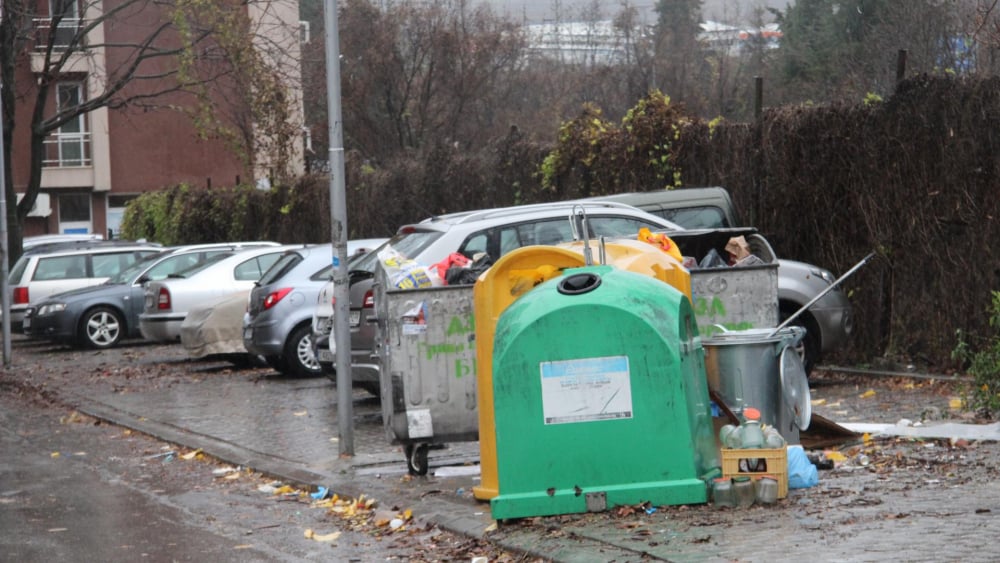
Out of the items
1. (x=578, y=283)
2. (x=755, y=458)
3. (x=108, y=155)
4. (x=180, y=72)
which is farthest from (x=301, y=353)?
(x=108, y=155)

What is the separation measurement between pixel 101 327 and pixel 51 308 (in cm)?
90

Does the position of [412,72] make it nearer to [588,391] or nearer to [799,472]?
[799,472]

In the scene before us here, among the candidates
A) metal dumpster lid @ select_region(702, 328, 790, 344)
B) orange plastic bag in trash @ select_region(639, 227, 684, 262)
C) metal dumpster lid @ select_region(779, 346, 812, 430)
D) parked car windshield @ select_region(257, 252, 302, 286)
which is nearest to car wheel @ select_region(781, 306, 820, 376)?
orange plastic bag in trash @ select_region(639, 227, 684, 262)

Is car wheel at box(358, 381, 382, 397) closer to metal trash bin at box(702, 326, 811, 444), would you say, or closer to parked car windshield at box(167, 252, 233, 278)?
metal trash bin at box(702, 326, 811, 444)

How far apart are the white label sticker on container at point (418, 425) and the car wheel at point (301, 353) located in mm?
7530

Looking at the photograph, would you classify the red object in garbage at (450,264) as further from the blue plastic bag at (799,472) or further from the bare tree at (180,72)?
the bare tree at (180,72)

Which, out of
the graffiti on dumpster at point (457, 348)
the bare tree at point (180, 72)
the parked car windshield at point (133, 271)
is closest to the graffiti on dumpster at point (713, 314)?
the graffiti on dumpster at point (457, 348)

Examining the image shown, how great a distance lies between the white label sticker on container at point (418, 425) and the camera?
9320 mm

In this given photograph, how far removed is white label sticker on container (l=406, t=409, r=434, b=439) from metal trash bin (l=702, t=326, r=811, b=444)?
1.95 metres

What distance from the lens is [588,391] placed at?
751cm

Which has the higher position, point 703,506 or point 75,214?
point 75,214

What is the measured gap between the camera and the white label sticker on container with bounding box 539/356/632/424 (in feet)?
24.7

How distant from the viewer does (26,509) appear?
31.3ft

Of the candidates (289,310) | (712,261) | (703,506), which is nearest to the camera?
(703,506)
